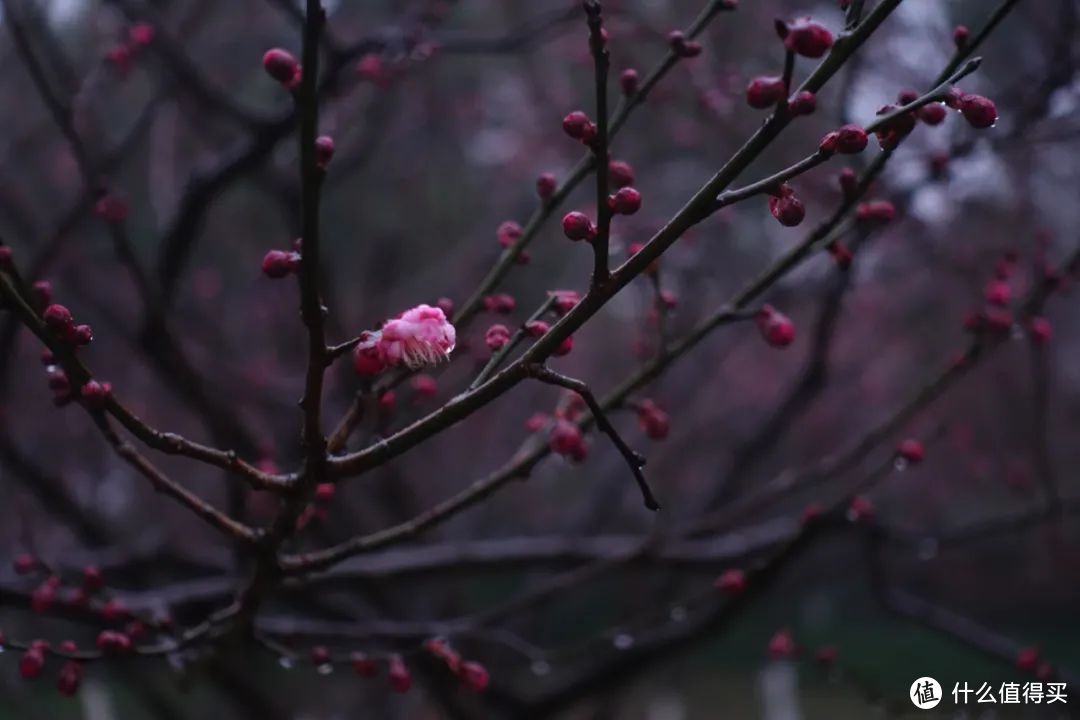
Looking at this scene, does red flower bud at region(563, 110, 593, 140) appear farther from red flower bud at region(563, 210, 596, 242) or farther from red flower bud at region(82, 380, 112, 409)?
red flower bud at region(82, 380, 112, 409)

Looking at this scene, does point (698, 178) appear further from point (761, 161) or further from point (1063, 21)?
point (1063, 21)

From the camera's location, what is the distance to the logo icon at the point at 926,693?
2.66m

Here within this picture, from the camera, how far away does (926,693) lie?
2779 millimetres

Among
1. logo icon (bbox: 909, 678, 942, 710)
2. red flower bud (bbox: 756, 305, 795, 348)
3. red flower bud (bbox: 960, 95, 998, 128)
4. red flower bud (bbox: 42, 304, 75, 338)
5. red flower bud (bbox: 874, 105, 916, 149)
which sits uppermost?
logo icon (bbox: 909, 678, 942, 710)

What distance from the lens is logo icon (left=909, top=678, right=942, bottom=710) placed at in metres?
2.66

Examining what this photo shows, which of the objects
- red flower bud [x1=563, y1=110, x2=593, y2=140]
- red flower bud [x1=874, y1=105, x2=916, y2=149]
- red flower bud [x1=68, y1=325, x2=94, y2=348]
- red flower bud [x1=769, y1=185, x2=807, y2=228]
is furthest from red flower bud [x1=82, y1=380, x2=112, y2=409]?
red flower bud [x1=874, y1=105, x2=916, y2=149]

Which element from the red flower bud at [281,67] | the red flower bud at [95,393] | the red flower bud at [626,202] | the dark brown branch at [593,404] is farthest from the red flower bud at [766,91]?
the red flower bud at [95,393]

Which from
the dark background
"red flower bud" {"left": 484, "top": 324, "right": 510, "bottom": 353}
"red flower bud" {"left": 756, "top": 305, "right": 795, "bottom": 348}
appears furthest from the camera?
the dark background

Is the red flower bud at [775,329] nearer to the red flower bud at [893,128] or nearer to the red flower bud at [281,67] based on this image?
the red flower bud at [893,128]

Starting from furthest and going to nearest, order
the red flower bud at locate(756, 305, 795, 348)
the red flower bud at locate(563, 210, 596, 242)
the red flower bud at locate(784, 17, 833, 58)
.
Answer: the red flower bud at locate(756, 305, 795, 348) < the red flower bud at locate(563, 210, 596, 242) < the red flower bud at locate(784, 17, 833, 58)

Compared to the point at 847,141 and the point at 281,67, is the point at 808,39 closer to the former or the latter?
the point at 847,141

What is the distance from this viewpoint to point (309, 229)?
846 millimetres

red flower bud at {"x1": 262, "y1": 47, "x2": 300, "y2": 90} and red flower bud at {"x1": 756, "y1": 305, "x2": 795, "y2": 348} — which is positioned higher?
red flower bud at {"x1": 756, "y1": 305, "x2": 795, "y2": 348}

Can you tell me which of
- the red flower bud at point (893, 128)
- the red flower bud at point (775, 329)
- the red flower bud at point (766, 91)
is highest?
the red flower bud at point (775, 329)
